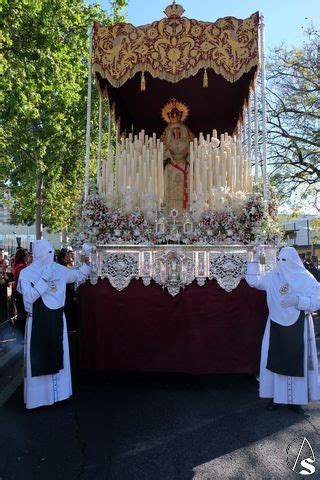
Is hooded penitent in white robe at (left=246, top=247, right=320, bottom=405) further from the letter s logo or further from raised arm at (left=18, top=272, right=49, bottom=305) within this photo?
raised arm at (left=18, top=272, right=49, bottom=305)

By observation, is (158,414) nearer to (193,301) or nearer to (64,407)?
(64,407)

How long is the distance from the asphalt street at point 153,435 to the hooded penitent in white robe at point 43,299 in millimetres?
139

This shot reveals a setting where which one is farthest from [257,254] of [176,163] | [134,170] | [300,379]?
[176,163]

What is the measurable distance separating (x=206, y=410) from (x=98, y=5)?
18.2 metres

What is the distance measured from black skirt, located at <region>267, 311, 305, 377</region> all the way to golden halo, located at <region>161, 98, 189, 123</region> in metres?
4.95

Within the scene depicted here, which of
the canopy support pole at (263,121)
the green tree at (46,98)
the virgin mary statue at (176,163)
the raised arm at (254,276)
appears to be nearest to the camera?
the raised arm at (254,276)

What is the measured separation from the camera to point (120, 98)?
8938mm

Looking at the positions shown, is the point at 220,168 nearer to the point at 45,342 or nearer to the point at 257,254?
the point at 257,254

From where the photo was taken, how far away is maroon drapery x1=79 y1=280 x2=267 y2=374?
607cm

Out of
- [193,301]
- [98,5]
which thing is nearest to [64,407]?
[193,301]

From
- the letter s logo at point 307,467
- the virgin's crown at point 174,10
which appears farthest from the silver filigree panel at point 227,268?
the virgin's crown at point 174,10

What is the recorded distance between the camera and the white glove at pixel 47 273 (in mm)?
5262

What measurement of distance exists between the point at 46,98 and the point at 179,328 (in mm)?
11367

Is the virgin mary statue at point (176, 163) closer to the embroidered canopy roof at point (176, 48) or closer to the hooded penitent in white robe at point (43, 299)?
the embroidered canopy roof at point (176, 48)
